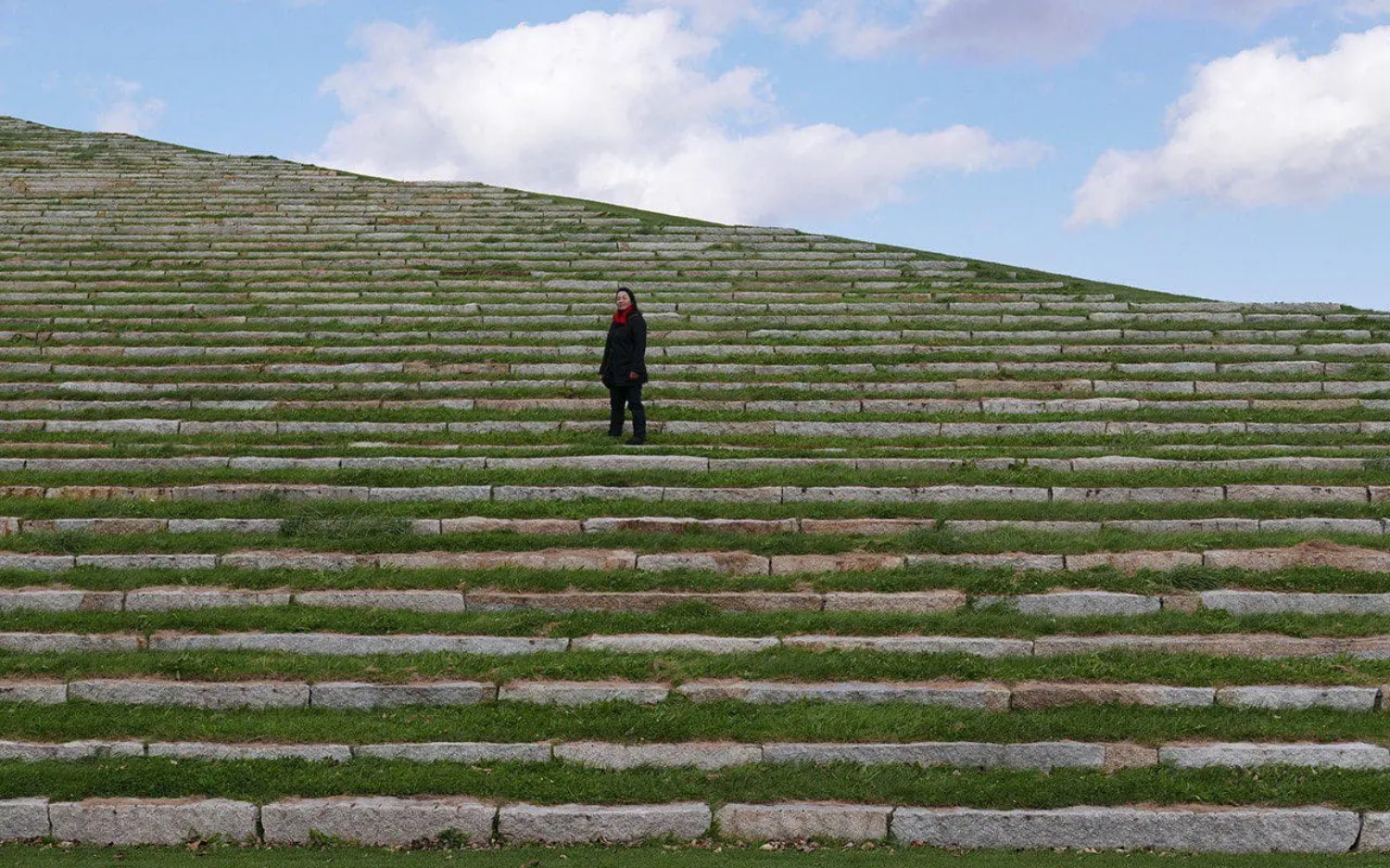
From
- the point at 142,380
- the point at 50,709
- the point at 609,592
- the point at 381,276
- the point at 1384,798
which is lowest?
the point at 1384,798

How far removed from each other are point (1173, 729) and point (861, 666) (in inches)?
75.4

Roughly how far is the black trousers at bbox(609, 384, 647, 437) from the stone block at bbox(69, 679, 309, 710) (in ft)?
15.0

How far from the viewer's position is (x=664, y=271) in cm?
1705

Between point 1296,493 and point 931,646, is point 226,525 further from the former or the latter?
point 1296,493

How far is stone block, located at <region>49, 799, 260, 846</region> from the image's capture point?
6.57 m

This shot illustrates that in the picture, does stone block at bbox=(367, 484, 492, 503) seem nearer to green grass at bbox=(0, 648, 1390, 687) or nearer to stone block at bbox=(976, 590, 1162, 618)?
green grass at bbox=(0, 648, 1390, 687)

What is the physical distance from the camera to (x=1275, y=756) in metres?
7.08

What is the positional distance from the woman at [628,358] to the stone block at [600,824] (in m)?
5.29

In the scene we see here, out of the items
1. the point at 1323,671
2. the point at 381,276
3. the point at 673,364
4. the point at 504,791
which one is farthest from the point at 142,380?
the point at 1323,671

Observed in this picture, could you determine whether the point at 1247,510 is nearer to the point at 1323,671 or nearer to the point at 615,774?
the point at 1323,671

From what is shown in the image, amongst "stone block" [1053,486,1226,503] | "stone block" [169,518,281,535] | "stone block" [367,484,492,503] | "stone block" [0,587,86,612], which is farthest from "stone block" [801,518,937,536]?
"stone block" [0,587,86,612]

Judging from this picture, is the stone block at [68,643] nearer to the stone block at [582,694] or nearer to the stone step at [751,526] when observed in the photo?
the stone step at [751,526]

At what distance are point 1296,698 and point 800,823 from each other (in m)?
3.46

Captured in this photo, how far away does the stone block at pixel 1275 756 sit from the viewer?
23.0 feet
